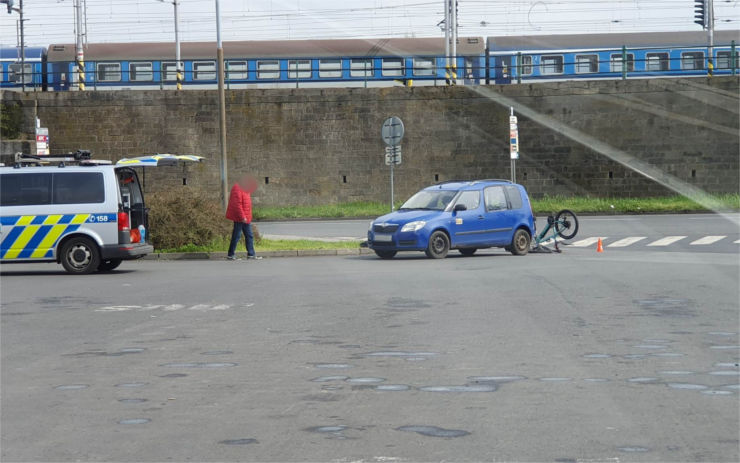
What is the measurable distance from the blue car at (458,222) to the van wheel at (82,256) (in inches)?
226

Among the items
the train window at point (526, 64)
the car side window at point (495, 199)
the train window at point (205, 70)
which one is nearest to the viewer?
the car side window at point (495, 199)

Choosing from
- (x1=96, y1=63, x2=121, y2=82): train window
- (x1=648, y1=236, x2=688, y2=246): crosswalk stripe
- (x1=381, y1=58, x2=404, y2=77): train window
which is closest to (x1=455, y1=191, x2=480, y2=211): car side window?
(x1=648, y1=236, x2=688, y2=246): crosswalk stripe

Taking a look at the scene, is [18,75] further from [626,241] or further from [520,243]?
[626,241]

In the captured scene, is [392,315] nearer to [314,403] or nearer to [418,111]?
[314,403]

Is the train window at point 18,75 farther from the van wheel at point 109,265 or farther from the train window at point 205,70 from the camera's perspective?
the van wheel at point 109,265

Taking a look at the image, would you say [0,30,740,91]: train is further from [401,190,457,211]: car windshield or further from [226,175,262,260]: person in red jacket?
[226,175,262,260]: person in red jacket

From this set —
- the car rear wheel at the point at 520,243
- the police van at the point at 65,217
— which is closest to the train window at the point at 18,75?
the police van at the point at 65,217

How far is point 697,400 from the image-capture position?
668cm

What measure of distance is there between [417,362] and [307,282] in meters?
7.88

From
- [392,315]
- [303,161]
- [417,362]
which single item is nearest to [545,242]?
[392,315]

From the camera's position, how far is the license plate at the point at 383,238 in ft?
69.9

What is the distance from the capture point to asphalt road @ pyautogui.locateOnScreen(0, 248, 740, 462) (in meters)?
5.57

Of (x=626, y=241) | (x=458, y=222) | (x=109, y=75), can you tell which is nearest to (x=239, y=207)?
(x=458, y=222)

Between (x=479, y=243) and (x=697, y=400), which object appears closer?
(x=697, y=400)
